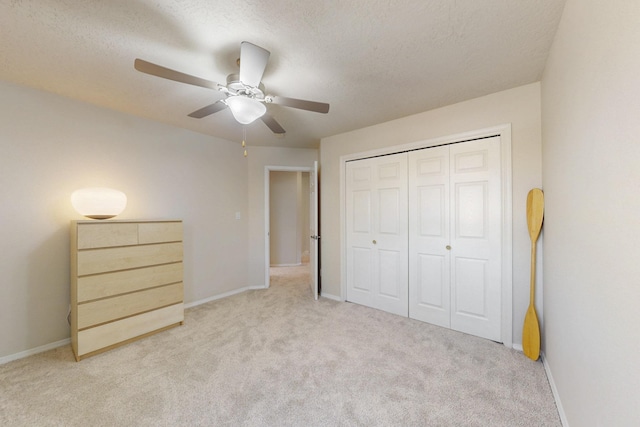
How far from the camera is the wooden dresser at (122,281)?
6.73 ft

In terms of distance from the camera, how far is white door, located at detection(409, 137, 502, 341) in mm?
2299

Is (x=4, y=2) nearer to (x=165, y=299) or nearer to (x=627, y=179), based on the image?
(x=165, y=299)

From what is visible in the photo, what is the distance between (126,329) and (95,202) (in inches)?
46.7

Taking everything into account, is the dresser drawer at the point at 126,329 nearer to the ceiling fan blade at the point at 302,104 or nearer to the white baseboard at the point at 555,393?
Result: the ceiling fan blade at the point at 302,104

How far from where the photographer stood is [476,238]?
7.84 ft

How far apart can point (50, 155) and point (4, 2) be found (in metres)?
1.35

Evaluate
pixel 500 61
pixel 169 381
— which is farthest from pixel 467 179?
pixel 169 381

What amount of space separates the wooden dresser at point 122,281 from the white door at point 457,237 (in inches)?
104

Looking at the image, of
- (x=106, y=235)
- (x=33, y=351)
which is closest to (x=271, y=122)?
(x=106, y=235)

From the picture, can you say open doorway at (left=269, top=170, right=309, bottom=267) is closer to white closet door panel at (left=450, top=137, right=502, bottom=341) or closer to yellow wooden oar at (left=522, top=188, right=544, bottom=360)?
white closet door panel at (left=450, top=137, right=502, bottom=341)

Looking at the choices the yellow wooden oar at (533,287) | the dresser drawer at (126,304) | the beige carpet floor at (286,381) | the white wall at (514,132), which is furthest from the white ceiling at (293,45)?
the beige carpet floor at (286,381)

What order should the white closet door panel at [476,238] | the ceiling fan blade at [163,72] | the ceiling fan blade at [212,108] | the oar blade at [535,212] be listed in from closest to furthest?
the ceiling fan blade at [163,72], the ceiling fan blade at [212,108], the oar blade at [535,212], the white closet door panel at [476,238]

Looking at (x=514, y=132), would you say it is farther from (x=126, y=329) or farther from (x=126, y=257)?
(x=126, y=329)

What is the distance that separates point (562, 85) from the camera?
4.76ft
